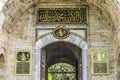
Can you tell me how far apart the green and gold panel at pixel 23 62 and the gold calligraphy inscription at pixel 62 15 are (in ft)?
3.83

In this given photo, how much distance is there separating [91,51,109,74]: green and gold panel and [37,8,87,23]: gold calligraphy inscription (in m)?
1.16

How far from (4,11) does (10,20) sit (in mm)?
728

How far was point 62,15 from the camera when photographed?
11266mm

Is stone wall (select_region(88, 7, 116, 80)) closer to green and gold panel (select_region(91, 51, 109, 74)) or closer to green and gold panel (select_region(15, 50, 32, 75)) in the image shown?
green and gold panel (select_region(91, 51, 109, 74))

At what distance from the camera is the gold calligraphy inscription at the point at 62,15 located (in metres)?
11.2

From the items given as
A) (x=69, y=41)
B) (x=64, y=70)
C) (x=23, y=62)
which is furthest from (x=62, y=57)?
(x=23, y=62)

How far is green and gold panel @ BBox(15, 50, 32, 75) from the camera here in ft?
35.8

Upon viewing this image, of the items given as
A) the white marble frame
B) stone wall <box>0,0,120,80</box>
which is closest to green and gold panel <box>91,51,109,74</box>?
stone wall <box>0,0,120,80</box>

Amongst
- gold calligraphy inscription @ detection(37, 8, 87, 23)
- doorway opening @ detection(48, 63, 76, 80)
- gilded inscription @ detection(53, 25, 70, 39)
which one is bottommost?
doorway opening @ detection(48, 63, 76, 80)

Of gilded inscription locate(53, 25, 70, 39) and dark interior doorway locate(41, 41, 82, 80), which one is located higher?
gilded inscription locate(53, 25, 70, 39)

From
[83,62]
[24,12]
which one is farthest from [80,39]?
[24,12]

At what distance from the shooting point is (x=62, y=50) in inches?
551

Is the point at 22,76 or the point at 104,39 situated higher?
the point at 104,39

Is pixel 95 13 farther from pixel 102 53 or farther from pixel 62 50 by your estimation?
pixel 62 50
